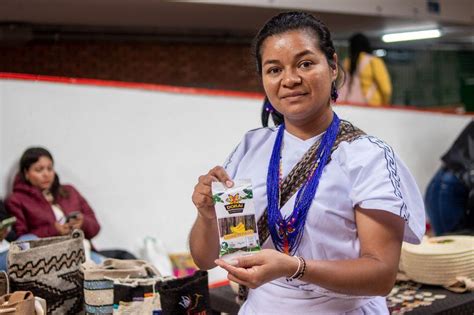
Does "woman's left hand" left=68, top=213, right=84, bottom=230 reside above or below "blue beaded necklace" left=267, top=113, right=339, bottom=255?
below

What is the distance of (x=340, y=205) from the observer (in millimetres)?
1573

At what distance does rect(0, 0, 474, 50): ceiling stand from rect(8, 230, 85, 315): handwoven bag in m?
4.43

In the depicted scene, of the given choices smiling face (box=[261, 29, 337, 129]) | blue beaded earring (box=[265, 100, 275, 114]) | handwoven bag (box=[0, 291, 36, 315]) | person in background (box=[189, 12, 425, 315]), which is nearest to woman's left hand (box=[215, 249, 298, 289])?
person in background (box=[189, 12, 425, 315])

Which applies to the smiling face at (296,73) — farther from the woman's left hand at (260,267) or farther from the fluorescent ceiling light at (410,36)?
the fluorescent ceiling light at (410,36)

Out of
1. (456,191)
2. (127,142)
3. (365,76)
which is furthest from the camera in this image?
(365,76)

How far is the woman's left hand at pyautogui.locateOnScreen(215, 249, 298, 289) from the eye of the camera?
1.40 m

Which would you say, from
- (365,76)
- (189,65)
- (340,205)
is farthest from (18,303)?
(189,65)

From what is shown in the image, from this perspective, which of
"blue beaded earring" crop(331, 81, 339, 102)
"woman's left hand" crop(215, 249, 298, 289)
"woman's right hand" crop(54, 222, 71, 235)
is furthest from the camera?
"woman's right hand" crop(54, 222, 71, 235)

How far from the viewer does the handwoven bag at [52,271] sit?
90.7 inches

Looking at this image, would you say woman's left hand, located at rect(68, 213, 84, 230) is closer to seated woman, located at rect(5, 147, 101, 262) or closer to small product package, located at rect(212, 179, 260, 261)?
seated woman, located at rect(5, 147, 101, 262)

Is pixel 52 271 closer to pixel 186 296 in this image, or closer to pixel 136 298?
pixel 136 298

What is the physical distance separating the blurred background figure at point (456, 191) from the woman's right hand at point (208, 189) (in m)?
2.82

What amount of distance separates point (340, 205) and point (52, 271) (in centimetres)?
122

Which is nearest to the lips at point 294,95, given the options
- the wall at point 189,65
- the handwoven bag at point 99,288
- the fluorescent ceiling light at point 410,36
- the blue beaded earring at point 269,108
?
the blue beaded earring at point 269,108
